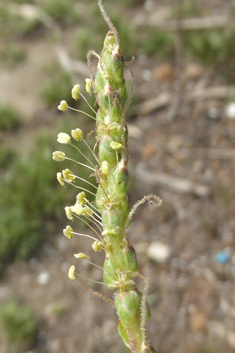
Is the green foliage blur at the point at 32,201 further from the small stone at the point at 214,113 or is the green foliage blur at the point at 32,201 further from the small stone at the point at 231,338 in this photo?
the small stone at the point at 231,338

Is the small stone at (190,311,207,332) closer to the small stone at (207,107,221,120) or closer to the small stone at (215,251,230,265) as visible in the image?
the small stone at (215,251,230,265)

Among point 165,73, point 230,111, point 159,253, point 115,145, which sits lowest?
point 115,145

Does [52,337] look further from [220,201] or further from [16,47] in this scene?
[16,47]

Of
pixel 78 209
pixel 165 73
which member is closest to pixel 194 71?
→ pixel 165 73

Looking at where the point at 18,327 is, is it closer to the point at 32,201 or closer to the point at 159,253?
the point at 32,201

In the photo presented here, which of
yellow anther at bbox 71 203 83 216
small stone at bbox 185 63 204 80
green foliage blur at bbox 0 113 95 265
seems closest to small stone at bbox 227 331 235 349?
green foliage blur at bbox 0 113 95 265

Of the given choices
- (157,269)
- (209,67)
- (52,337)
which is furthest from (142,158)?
(52,337)

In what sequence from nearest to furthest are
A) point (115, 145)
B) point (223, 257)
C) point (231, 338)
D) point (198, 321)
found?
point (115, 145)
point (231, 338)
point (198, 321)
point (223, 257)
